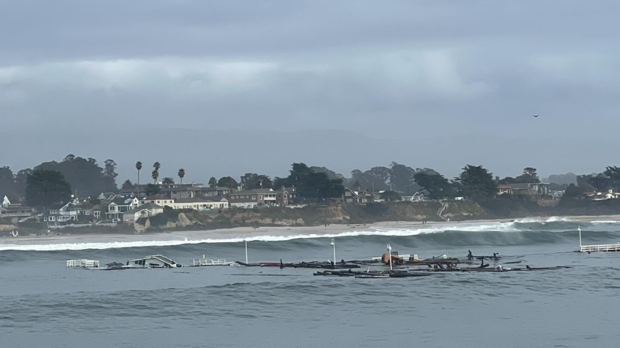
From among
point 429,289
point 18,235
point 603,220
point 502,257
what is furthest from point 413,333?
point 603,220

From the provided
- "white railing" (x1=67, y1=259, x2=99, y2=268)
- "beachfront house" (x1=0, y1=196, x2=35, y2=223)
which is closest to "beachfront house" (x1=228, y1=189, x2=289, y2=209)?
"beachfront house" (x1=0, y1=196, x2=35, y2=223)

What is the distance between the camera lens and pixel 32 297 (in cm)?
5522

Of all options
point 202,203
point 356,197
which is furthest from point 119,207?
point 356,197

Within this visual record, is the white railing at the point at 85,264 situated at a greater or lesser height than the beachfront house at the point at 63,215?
lesser

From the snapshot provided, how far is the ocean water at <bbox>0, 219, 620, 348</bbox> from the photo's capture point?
41656 mm

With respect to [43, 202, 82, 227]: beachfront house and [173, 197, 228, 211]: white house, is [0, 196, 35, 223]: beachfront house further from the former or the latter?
[173, 197, 228, 211]: white house

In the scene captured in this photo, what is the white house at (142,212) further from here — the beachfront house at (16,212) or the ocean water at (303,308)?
the ocean water at (303,308)

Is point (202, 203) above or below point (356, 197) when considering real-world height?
below

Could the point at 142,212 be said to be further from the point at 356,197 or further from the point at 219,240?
the point at 356,197

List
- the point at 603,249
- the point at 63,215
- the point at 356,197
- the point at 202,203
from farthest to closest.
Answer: the point at 356,197 < the point at 202,203 < the point at 63,215 < the point at 603,249

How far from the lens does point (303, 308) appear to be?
1992 inches

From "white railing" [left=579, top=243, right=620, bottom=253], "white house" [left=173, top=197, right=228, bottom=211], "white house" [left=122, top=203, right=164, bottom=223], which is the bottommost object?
"white railing" [left=579, top=243, right=620, bottom=253]

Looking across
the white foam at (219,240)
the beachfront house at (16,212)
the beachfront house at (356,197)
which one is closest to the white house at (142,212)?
the beachfront house at (16,212)

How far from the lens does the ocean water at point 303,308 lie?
4166cm
